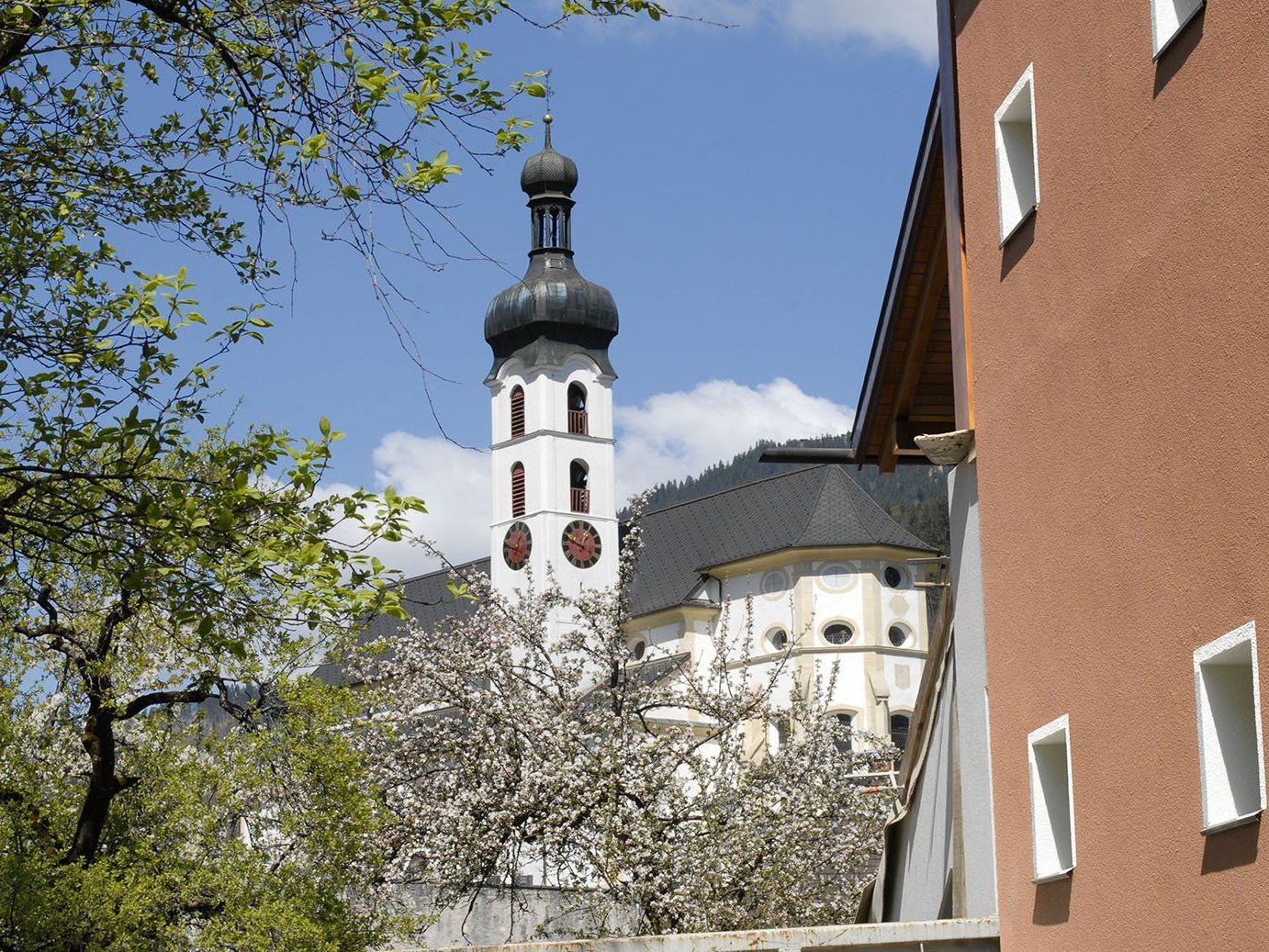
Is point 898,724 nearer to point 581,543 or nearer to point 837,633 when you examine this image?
point 837,633

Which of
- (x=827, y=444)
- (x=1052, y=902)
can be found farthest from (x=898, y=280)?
(x=827, y=444)

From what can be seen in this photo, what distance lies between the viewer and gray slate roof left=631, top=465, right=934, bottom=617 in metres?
64.2

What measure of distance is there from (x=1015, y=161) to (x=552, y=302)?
194 ft

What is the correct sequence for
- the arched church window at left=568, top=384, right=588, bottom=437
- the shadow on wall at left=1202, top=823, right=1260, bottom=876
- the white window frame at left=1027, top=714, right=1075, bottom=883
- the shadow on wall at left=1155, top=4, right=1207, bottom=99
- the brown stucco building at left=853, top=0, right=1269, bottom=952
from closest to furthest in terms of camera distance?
the shadow on wall at left=1202, top=823, right=1260, bottom=876, the brown stucco building at left=853, top=0, right=1269, bottom=952, the shadow on wall at left=1155, top=4, right=1207, bottom=99, the white window frame at left=1027, top=714, right=1075, bottom=883, the arched church window at left=568, top=384, right=588, bottom=437

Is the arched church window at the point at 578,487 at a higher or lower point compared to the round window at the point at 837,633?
higher

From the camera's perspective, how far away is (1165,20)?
7277 millimetres

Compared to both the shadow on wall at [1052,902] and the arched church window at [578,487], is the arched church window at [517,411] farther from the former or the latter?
the shadow on wall at [1052,902]

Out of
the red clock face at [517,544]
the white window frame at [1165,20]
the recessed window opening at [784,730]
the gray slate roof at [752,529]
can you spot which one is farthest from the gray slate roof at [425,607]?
the white window frame at [1165,20]

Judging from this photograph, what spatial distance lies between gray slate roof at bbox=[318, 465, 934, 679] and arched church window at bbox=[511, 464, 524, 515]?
335 cm

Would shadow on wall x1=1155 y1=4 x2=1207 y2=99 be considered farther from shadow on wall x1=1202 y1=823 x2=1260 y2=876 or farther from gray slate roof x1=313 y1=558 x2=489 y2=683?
gray slate roof x1=313 y1=558 x2=489 y2=683

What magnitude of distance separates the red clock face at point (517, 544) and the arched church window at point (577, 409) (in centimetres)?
417

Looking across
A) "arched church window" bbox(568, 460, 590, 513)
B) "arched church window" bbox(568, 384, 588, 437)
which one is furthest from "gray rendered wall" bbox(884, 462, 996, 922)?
"arched church window" bbox(568, 384, 588, 437)

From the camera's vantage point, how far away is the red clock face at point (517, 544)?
226 ft

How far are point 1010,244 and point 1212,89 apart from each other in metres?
2.75
